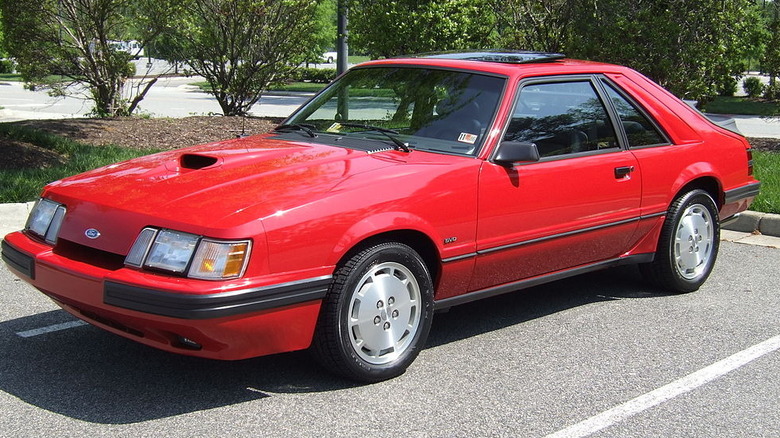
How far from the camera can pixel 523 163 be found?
4.75 m

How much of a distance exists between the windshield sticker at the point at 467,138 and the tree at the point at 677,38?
27.4 feet

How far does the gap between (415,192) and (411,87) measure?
3.65ft

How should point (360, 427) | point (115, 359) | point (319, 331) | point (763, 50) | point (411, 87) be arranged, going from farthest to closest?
1. point (763, 50)
2. point (411, 87)
3. point (115, 359)
4. point (319, 331)
5. point (360, 427)

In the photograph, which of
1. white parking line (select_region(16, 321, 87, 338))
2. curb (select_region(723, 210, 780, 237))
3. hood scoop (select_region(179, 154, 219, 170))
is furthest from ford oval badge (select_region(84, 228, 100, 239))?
curb (select_region(723, 210, 780, 237))

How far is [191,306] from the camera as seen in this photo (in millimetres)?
3582

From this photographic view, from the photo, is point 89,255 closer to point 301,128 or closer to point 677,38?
point 301,128

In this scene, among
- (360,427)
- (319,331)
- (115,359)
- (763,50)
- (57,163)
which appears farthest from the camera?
(763,50)

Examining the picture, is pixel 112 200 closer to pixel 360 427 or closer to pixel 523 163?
pixel 360 427

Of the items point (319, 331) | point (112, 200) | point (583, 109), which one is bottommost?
point (319, 331)

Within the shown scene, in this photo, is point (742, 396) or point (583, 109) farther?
point (583, 109)

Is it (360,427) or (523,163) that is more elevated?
(523,163)

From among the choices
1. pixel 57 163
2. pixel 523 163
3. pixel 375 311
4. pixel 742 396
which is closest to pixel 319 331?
pixel 375 311

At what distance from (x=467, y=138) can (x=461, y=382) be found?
130 centimetres

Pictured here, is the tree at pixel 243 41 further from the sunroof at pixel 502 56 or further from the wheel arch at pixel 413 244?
the wheel arch at pixel 413 244
